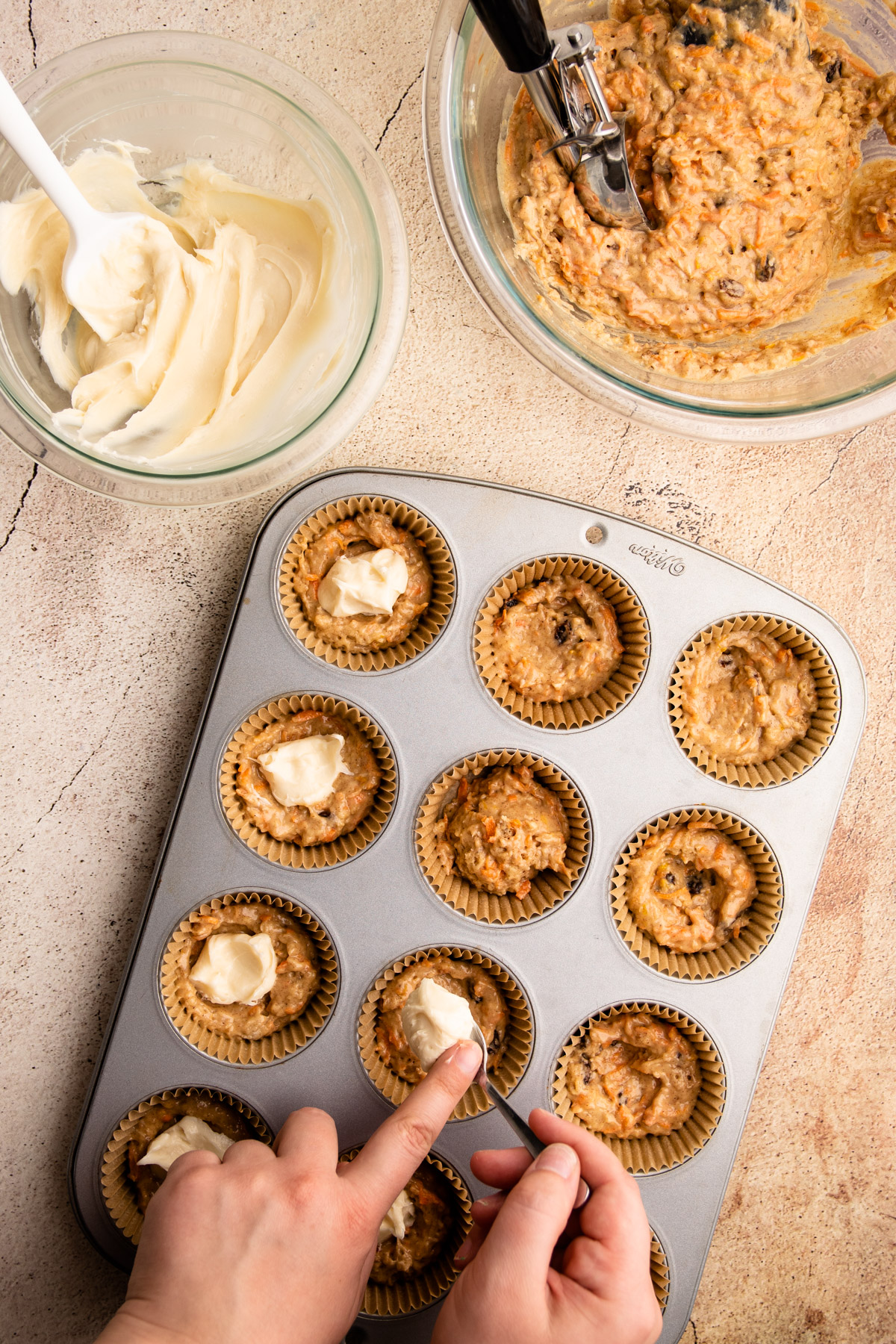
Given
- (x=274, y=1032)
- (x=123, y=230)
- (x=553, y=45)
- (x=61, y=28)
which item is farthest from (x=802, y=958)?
(x=61, y=28)

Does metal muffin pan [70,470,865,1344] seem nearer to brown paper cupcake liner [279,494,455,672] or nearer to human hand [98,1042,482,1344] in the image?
brown paper cupcake liner [279,494,455,672]

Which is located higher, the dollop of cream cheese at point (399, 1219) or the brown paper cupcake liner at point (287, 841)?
the brown paper cupcake liner at point (287, 841)

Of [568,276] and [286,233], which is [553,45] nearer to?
[568,276]

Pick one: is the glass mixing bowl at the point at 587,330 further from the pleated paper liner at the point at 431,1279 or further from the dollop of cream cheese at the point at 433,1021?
the pleated paper liner at the point at 431,1279

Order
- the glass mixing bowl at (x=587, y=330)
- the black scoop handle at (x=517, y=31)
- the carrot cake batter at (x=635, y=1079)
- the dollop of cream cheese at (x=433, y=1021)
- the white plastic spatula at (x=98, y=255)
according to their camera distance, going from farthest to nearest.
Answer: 1. the carrot cake batter at (x=635, y=1079)
2. the dollop of cream cheese at (x=433, y=1021)
3. the glass mixing bowl at (x=587, y=330)
4. the white plastic spatula at (x=98, y=255)
5. the black scoop handle at (x=517, y=31)

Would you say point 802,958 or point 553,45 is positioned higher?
point 553,45

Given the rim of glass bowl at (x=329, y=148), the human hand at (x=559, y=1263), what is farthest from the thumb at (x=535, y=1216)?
the rim of glass bowl at (x=329, y=148)
